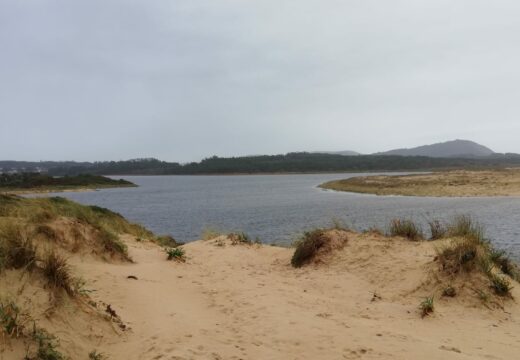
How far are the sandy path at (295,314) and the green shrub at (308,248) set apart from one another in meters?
0.49

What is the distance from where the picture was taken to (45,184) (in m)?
88.8

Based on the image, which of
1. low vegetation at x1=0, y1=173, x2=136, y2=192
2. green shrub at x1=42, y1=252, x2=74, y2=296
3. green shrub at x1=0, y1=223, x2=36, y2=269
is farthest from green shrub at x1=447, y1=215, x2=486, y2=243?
low vegetation at x1=0, y1=173, x2=136, y2=192

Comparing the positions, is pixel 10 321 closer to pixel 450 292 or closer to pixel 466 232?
pixel 450 292

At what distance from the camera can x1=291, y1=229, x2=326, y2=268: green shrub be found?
1088 centimetres

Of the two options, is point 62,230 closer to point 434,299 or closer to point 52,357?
point 52,357

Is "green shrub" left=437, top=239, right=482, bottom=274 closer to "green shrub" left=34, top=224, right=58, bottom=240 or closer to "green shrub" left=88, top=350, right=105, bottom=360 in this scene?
"green shrub" left=88, top=350, right=105, bottom=360

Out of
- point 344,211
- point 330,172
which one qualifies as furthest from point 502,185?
point 330,172

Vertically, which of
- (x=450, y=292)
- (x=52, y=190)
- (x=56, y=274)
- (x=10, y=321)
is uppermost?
(x=56, y=274)

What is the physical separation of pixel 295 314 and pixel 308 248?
4.58 meters

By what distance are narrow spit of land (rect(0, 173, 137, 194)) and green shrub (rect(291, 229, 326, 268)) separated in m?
77.4

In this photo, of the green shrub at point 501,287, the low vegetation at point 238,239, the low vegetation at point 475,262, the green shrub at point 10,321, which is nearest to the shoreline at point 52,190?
the low vegetation at point 238,239

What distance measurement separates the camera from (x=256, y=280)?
9.33 m

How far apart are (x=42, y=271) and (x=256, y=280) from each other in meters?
4.77

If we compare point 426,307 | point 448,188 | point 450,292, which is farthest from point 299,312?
point 448,188
